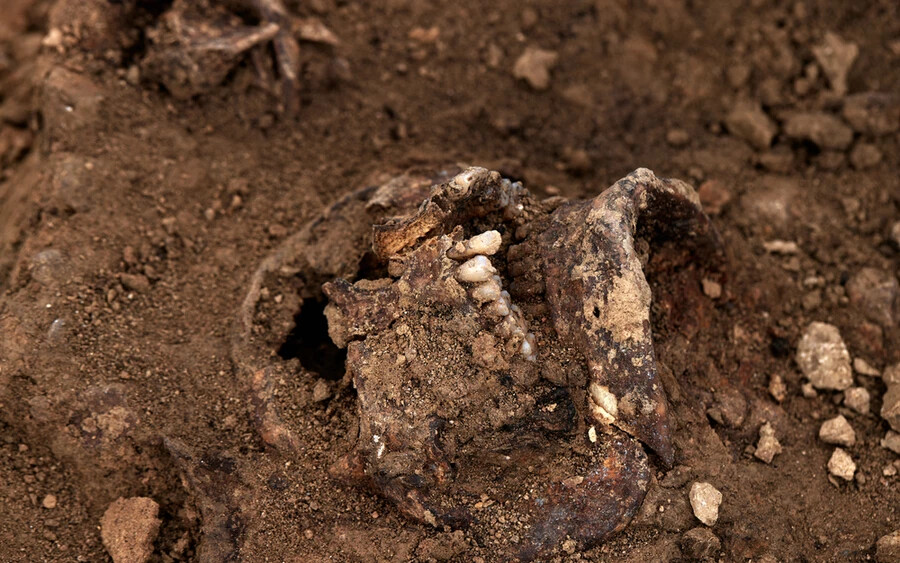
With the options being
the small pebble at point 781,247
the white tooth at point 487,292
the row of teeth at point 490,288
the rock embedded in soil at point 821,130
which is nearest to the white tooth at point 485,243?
the row of teeth at point 490,288

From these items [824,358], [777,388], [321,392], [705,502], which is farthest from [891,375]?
[321,392]

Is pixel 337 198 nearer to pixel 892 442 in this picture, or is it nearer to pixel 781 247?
pixel 781 247

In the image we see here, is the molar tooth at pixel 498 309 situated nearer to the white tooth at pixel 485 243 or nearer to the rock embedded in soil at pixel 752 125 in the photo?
the white tooth at pixel 485 243

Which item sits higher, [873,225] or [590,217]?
[590,217]

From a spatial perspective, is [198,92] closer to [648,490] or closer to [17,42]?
[17,42]

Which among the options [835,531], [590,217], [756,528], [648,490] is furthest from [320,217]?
[835,531]
